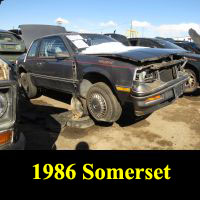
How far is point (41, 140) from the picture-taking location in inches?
138

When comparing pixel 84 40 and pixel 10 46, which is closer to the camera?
pixel 84 40

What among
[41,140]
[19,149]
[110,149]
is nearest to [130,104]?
[110,149]

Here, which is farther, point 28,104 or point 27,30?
point 27,30

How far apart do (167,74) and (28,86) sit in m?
3.56

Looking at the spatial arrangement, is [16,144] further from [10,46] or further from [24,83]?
[10,46]

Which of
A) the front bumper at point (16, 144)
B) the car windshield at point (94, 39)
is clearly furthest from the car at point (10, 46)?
the front bumper at point (16, 144)

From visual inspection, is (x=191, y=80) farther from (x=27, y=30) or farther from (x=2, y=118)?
(x=2, y=118)

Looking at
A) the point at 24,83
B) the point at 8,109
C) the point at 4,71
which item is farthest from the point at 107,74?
the point at 24,83

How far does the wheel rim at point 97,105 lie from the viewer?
12.2 ft

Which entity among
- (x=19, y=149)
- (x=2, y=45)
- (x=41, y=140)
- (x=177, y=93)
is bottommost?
(x=41, y=140)

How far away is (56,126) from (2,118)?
7.43 ft

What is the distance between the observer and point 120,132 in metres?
3.82

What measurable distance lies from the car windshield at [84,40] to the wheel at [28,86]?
192 centimetres

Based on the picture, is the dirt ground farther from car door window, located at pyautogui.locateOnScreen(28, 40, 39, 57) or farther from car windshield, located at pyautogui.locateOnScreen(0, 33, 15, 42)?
car windshield, located at pyautogui.locateOnScreen(0, 33, 15, 42)
